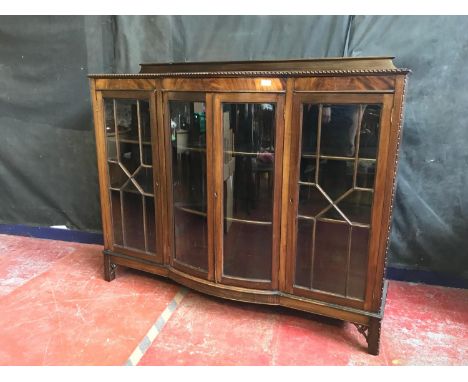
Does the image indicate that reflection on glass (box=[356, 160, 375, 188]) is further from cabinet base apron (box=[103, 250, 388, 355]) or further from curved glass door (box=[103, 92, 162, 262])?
curved glass door (box=[103, 92, 162, 262])

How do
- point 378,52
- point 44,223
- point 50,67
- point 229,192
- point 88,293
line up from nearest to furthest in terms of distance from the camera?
point 229,192, point 378,52, point 88,293, point 50,67, point 44,223

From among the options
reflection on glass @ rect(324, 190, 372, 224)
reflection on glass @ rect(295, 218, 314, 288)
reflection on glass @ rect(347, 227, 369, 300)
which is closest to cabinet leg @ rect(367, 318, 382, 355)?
reflection on glass @ rect(347, 227, 369, 300)

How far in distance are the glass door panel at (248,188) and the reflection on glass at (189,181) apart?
129mm

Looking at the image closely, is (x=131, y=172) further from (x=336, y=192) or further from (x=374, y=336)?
(x=374, y=336)

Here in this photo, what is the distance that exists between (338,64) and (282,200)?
673 millimetres

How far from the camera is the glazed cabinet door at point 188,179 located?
72.8 inches

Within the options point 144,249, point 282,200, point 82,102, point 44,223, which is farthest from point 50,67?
point 282,200

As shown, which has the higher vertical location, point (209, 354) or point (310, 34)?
point (310, 34)

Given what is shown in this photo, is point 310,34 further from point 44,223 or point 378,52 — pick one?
point 44,223

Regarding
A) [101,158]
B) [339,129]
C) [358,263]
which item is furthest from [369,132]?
[101,158]

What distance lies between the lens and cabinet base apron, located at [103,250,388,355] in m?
1.72

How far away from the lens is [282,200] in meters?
1.76

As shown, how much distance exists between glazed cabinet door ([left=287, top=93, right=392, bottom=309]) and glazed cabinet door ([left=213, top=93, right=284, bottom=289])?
3.5 inches

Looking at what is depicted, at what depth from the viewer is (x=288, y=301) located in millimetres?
1869
